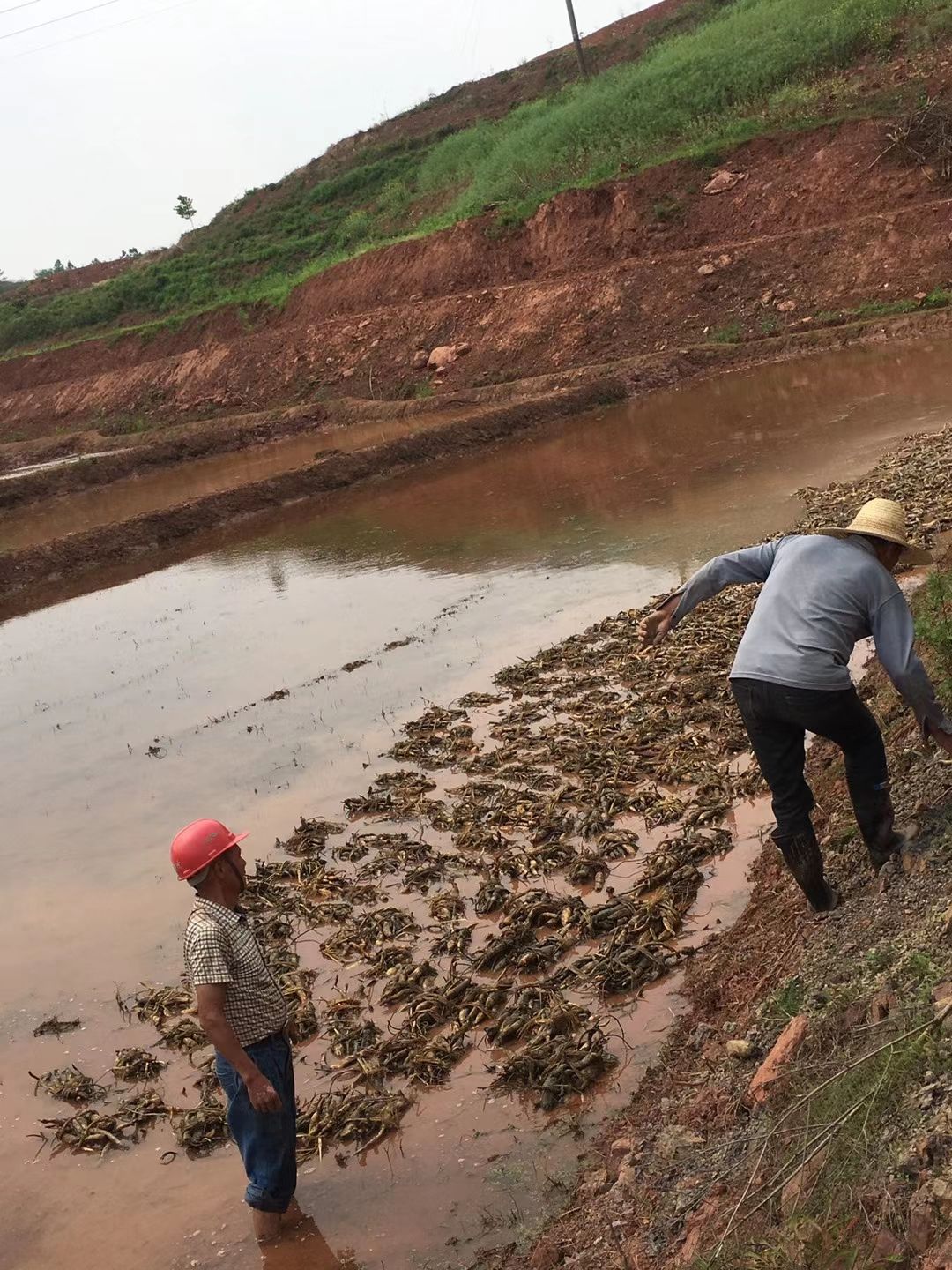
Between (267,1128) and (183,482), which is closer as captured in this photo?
(267,1128)

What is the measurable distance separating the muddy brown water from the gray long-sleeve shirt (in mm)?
1817

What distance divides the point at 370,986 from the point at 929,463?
10.4m

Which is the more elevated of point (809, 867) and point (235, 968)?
point (235, 968)

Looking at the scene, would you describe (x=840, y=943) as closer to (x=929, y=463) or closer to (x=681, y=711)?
(x=681, y=711)

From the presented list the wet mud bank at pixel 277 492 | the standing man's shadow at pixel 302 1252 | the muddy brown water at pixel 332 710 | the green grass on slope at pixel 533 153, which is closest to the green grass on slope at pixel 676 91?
the green grass on slope at pixel 533 153

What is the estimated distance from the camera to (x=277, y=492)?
79.5ft

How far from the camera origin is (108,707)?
13281 mm

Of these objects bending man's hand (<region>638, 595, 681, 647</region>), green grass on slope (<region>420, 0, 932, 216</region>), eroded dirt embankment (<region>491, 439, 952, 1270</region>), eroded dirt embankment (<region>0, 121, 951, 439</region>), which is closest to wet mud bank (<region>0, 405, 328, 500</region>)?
eroded dirt embankment (<region>0, 121, 951, 439</region>)

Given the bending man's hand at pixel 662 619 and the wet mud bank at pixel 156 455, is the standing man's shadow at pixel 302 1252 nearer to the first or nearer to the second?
the bending man's hand at pixel 662 619

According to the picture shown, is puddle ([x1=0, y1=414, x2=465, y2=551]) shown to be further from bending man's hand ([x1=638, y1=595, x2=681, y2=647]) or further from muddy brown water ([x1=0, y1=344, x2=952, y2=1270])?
bending man's hand ([x1=638, y1=595, x2=681, y2=647])

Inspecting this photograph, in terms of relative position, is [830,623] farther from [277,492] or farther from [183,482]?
[183,482]

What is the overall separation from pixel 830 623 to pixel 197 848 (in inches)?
100.0

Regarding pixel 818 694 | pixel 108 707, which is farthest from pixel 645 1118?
pixel 108 707

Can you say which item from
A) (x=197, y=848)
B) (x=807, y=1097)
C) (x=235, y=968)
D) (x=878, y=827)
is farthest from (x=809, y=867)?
(x=197, y=848)
